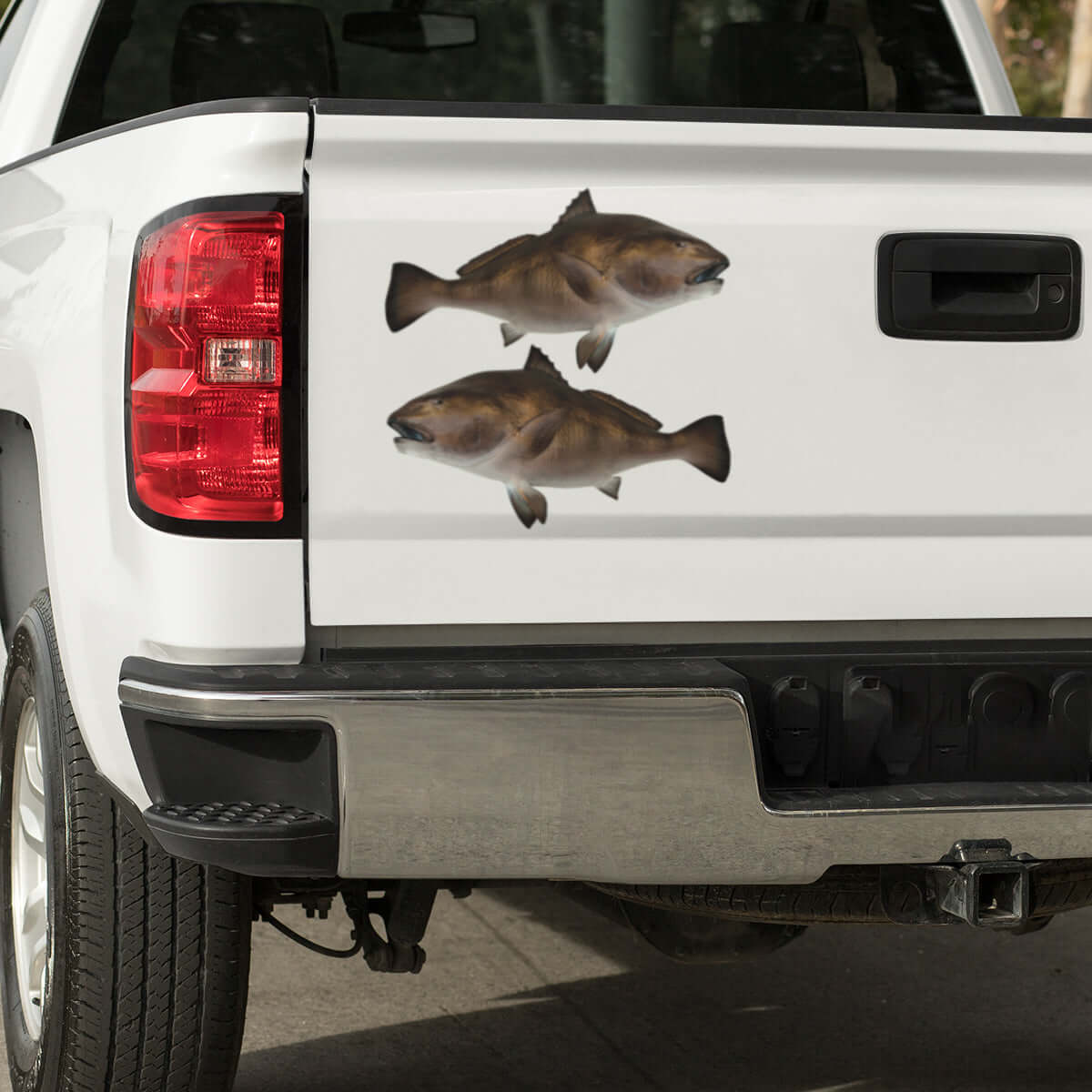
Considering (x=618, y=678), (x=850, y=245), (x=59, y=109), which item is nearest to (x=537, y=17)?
(x=59, y=109)

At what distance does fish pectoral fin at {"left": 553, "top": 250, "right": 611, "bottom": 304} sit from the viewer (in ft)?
8.14

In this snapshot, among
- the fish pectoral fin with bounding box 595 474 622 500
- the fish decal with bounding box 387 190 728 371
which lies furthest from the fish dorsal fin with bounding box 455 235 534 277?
the fish pectoral fin with bounding box 595 474 622 500

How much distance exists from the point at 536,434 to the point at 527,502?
3.7 inches

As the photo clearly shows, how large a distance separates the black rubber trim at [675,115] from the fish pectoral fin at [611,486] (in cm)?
49

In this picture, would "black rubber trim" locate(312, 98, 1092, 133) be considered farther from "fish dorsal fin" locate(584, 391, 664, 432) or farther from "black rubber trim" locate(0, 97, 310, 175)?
"fish dorsal fin" locate(584, 391, 664, 432)

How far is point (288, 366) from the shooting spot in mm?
2443

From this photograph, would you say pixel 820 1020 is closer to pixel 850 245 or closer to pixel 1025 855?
pixel 1025 855

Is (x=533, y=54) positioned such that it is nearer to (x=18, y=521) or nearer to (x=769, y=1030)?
(x=18, y=521)

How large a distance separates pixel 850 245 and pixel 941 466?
339 mm

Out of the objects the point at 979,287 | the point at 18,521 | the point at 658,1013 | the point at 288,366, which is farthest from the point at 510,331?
the point at 658,1013

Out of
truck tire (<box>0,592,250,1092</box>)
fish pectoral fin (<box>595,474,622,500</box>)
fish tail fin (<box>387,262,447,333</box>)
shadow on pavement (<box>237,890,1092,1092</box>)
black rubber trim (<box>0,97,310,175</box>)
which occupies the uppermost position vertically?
black rubber trim (<box>0,97,310,175</box>)

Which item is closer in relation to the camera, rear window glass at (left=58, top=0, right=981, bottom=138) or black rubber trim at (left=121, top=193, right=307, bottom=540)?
black rubber trim at (left=121, top=193, right=307, bottom=540)

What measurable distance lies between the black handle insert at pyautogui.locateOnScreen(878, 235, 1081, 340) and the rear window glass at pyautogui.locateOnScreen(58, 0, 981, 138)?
1.68m

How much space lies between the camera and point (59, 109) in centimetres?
372
